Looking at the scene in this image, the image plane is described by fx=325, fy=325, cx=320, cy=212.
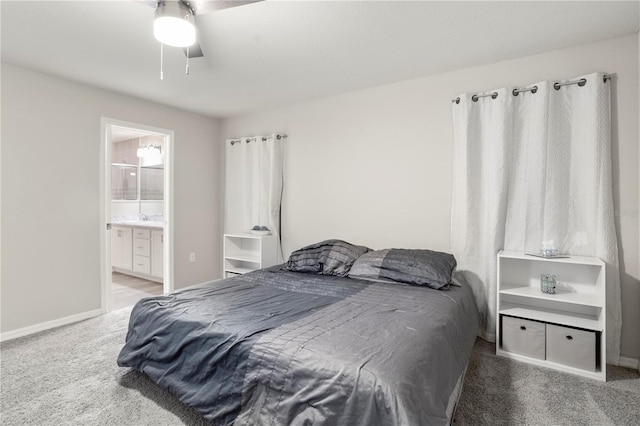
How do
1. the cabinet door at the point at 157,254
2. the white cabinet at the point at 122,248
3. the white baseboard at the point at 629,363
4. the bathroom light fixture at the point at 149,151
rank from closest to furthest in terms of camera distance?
the white baseboard at the point at 629,363, the cabinet door at the point at 157,254, the white cabinet at the point at 122,248, the bathroom light fixture at the point at 149,151

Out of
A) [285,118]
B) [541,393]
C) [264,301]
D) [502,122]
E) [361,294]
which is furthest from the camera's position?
[285,118]

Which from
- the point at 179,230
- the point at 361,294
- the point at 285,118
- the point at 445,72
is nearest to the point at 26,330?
the point at 179,230

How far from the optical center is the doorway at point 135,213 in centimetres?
353

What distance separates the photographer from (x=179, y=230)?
427 centimetres

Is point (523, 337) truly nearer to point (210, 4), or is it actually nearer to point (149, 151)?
point (210, 4)

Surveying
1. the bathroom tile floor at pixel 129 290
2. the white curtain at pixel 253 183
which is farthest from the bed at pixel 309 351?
the bathroom tile floor at pixel 129 290

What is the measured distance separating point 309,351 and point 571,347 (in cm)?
201

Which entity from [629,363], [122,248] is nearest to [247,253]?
[122,248]

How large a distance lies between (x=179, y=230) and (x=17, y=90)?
209cm

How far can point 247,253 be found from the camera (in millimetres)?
4305

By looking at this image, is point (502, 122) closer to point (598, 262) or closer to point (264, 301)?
point (598, 262)

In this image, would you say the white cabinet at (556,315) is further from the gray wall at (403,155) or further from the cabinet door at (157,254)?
the cabinet door at (157,254)

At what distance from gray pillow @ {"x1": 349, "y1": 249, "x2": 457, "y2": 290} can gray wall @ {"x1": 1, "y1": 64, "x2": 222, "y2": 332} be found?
281cm

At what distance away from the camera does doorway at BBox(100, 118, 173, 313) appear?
3527 millimetres
